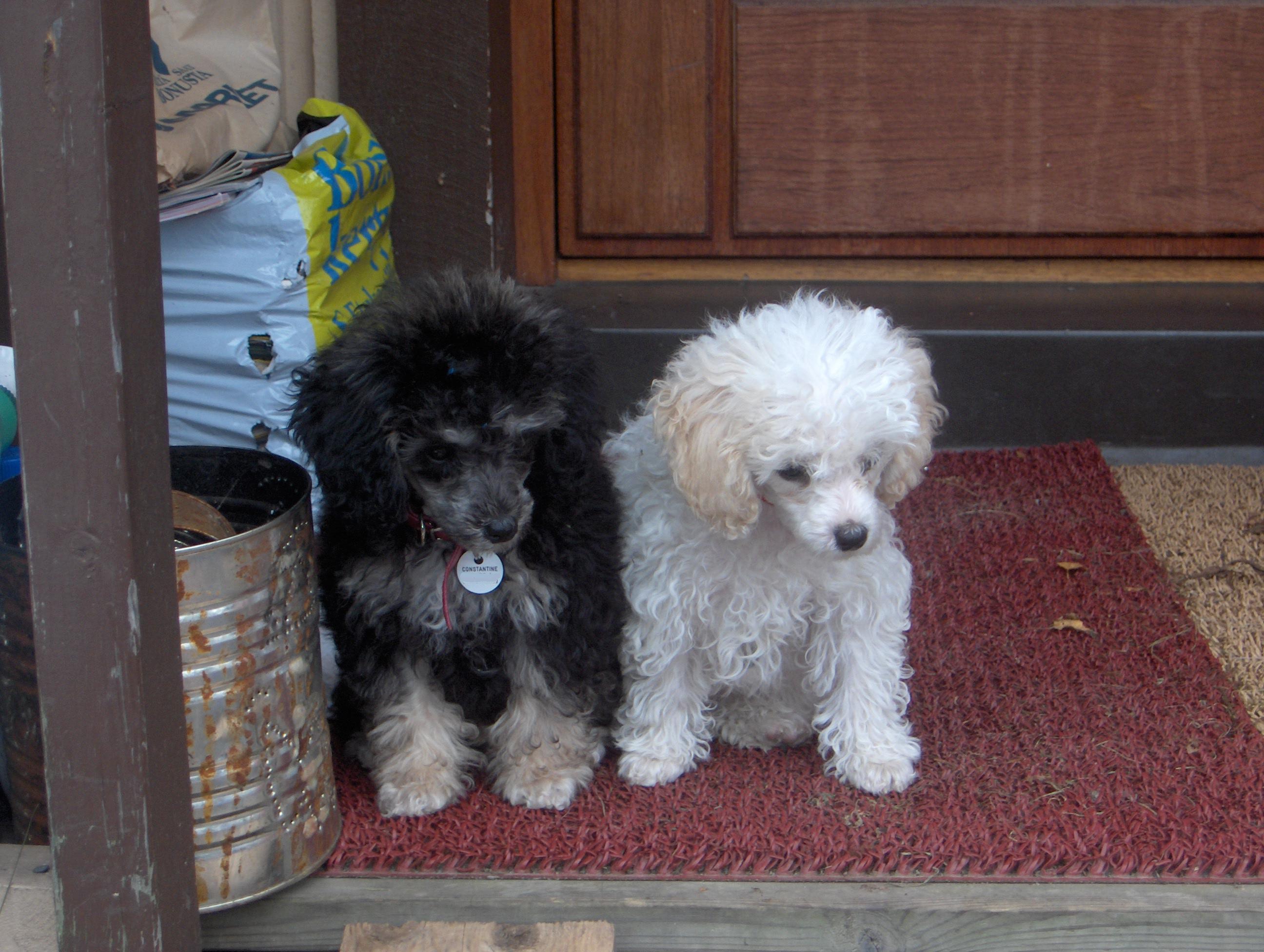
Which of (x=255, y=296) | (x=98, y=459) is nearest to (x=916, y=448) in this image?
(x=98, y=459)

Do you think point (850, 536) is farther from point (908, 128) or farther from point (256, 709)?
point (908, 128)

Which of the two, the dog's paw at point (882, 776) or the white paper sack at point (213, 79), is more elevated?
the white paper sack at point (213, 79)

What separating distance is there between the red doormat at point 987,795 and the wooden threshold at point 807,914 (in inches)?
1.6

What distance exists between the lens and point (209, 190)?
3057mm

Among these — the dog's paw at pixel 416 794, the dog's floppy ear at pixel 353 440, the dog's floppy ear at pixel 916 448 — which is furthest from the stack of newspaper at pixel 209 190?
the dog's floppy ear at pixel 916 448

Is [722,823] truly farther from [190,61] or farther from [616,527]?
[190,61]

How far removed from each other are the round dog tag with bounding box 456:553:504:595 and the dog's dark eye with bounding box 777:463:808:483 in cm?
55

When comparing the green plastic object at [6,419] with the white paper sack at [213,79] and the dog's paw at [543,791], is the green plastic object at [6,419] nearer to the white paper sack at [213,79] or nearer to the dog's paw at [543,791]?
the white paper sack at [213,79]

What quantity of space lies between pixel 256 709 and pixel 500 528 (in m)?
0.51

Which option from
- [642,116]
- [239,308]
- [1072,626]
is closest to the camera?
[1072,626]

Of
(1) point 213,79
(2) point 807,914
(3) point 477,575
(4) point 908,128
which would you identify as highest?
(1) point 213,79

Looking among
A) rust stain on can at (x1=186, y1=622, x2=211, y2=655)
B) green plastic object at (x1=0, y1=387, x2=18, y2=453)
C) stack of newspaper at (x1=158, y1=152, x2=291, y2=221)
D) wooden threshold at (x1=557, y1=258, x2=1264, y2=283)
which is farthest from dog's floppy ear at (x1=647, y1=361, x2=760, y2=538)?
wooden threshold at (x1=557, y1=258, x2=1264, y2=283)

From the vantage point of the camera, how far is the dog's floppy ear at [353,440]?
2.02 m

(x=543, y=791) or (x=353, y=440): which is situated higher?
(x=353, y=440)
